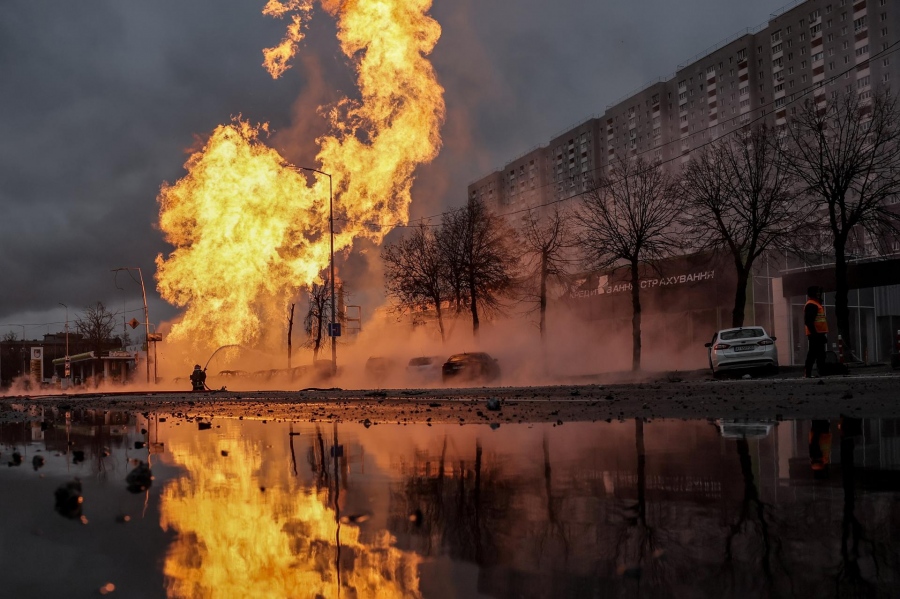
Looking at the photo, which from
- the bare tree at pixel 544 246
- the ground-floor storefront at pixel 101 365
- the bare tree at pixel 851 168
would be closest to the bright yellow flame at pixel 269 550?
the bare tree at pixel 851 168

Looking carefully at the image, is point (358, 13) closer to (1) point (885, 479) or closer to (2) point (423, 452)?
(2) point (423, 452)

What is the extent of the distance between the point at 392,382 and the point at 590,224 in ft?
44.0

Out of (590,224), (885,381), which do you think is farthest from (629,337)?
(885,381)

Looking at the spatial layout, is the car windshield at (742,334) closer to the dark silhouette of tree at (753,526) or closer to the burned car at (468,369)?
the burned car at (468,369)

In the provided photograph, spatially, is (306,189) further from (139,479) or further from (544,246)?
(139,479)

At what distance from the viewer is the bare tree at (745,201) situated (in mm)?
33656

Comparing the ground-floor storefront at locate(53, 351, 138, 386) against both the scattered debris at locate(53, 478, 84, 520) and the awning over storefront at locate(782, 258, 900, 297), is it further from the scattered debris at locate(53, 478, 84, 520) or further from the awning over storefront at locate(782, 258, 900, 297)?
the scattered debris at locate(53, 478, 84, 520)

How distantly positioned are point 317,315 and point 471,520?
6104 centimetres

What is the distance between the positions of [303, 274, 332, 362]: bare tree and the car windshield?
133 feet

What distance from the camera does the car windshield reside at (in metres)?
25.7

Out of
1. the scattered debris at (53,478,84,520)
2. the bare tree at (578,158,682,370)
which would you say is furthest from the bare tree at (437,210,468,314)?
the scattered debris at (53,478,84,520)

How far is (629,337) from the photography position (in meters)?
50.4

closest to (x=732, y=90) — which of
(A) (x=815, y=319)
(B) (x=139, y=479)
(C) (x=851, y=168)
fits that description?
(C) (x=851, y=168)

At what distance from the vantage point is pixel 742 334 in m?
25.9
